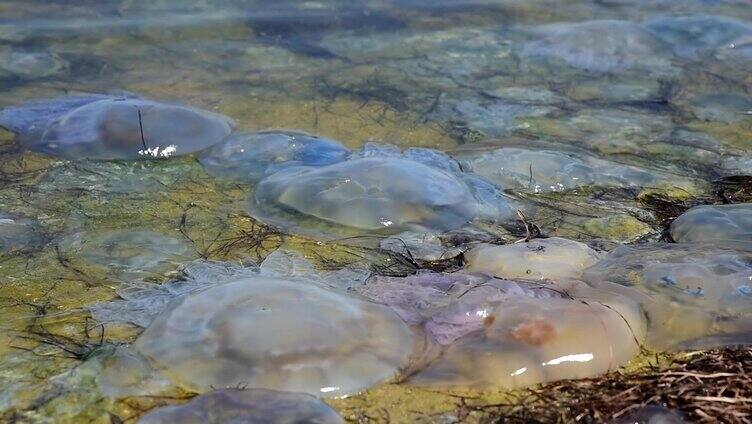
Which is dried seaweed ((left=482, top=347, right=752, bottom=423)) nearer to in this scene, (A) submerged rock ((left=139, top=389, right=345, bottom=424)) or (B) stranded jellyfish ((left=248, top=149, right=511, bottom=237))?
(A) submerged rock ((left=139, top=389, right=345, bottom=424))

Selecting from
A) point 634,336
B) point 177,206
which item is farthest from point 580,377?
point 177,206

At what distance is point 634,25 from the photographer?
7.09 m

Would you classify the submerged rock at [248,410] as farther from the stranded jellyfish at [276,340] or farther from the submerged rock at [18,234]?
the submerged rock at [18,234]

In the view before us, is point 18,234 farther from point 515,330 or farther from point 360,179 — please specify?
point 515,330

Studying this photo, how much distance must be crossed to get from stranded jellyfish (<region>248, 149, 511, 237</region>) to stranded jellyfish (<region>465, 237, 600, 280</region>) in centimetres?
40

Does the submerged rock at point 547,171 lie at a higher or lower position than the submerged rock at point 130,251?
higher

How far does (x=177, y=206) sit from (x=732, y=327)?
234 cm

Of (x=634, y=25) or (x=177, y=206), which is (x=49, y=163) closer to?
(x=177, y=206)

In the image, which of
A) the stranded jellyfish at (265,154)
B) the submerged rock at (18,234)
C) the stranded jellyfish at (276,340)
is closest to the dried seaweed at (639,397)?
the stranded jellyfish at (276,340)

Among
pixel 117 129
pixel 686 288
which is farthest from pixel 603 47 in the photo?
pixel 686 288

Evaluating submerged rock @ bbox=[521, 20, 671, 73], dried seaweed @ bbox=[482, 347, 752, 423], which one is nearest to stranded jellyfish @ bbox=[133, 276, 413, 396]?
dried seaweed @ bbox=[482, 347, 752, 423]

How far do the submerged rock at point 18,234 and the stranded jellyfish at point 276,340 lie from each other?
→ 961mm

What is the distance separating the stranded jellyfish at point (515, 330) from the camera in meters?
2.79

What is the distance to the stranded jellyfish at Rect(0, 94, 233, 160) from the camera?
4.62m
